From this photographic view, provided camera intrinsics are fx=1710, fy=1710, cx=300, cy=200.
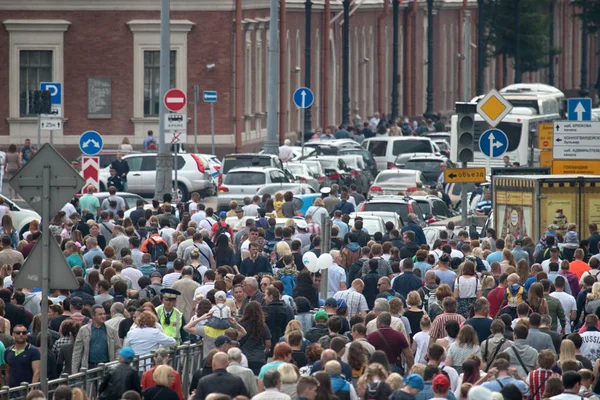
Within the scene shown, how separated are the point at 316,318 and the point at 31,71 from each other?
37.0 m

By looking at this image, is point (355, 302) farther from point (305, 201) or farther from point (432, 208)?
point (305, 201)

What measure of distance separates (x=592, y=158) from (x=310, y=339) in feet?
49.4

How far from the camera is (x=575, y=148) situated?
30891 mm

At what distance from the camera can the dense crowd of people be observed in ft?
45.2

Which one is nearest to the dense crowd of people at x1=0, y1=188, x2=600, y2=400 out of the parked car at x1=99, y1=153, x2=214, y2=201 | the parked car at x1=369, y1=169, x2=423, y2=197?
the parked car at x1=369, y1=169, x2=423, y2=197

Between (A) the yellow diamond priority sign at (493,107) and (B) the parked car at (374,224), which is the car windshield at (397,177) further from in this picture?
(A) the yellow diamond priority sign at (493,107)

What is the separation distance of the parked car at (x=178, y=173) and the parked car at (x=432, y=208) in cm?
1052

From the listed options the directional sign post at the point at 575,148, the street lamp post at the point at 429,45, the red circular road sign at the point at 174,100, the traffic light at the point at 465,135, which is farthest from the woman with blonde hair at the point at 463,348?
the street lamp post at the point at 429,45

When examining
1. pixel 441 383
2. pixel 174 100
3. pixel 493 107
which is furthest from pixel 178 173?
pixel 441 383

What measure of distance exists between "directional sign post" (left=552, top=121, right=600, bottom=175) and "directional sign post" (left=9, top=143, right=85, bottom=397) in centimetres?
1823

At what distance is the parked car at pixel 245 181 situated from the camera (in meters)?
37.3

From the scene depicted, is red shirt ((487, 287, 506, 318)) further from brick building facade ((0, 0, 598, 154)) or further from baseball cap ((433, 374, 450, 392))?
brick building facade ((0, 0, 598, 154))

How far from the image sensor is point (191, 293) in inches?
760

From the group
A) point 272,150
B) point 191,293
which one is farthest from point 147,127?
point 191,293
